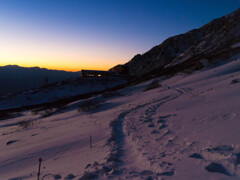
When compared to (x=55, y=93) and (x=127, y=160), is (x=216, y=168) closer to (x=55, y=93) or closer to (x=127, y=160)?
(x=127, y=160)

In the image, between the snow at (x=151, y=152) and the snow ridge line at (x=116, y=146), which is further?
the snow ridge line at (x=116, y=146)

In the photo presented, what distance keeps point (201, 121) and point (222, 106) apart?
4.48 ft

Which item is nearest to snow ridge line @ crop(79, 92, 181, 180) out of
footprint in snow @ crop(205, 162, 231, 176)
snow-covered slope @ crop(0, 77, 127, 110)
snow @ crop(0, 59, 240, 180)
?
snow @ crop(0, 59, 240, 180)

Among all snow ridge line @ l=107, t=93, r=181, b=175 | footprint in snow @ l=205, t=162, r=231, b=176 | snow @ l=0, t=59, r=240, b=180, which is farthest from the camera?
snow ridge line @ l=107, t=93, r=181, b=175

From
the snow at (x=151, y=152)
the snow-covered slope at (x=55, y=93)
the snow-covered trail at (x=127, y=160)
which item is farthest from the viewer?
the snow-covered slope at (x=55, y=93)

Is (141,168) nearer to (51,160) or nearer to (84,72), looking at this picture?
(51,160)

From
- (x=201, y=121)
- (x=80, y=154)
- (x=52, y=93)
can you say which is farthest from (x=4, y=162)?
(x=52, y=93)

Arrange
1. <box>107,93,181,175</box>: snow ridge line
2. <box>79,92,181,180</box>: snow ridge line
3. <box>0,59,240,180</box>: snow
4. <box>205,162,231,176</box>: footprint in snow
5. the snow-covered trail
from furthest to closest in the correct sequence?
<box>107,93,181,175</box>: snow ridge line → <box>79,92,181,180</box>: snow ridge line → the snow-covered trail → <box>0,59,240,180</box>: snow → <box>205,162,231,176</box>: footprint in snow

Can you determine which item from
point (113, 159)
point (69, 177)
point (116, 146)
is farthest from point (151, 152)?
point (69, 177)

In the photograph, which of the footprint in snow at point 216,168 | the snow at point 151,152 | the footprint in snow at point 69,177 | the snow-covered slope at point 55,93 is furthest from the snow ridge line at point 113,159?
the snow-covered slope at point 55,93

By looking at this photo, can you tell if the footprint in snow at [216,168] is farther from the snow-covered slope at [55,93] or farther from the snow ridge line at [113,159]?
the snow-covered slope at [55,93]

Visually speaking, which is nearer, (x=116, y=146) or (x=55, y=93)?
(x=116, y=146)

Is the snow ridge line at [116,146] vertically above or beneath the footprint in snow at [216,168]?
beneath

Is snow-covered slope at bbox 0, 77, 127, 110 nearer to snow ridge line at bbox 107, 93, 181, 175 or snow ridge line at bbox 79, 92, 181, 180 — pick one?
snow ridge line at bbox 107, 93, 181, 175
